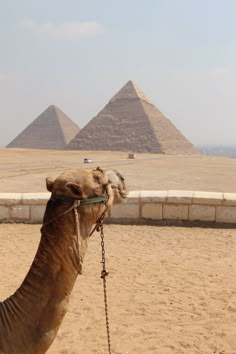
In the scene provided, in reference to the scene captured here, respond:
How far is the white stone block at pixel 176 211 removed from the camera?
8.61 metres

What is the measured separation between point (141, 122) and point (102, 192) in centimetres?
12106

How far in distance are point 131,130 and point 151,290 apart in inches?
4561

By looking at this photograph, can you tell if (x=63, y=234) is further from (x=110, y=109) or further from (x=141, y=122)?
(x=110, y=109)

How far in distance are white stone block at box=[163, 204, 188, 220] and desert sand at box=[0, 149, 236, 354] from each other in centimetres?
34

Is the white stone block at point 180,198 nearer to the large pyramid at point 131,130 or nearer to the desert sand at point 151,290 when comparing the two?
the desert sand at point 151,290

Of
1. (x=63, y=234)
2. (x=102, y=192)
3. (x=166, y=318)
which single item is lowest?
(x=166, y=318)

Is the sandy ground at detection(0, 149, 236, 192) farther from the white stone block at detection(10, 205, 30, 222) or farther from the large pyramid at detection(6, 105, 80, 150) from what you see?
the large pyramid at detection(6, 105, 80, 150)

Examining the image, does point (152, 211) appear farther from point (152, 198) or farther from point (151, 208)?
point (152, 198)

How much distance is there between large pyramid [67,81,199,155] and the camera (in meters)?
110

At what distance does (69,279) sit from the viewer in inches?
88.9

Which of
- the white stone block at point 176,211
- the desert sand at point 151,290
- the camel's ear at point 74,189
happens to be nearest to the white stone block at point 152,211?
the white stone block at point 176,211

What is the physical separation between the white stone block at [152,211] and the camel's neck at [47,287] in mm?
6454

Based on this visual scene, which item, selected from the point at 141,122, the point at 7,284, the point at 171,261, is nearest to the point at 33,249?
the point at 7,284

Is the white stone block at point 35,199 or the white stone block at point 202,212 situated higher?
the white stone block at point 35,199
